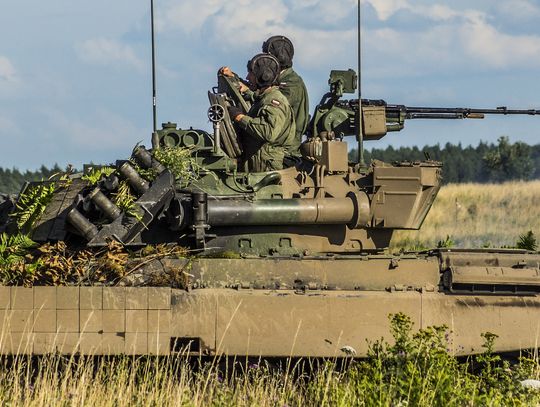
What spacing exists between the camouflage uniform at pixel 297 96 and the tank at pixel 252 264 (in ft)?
4.07

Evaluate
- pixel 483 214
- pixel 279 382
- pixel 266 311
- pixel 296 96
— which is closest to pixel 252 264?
pixel 266 311

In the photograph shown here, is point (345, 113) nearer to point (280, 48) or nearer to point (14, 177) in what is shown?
point (280, 48)

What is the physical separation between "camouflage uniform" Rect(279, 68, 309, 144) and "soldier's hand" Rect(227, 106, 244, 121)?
1.09 metres

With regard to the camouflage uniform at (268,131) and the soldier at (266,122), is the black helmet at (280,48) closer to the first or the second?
the soldier at (266,122)

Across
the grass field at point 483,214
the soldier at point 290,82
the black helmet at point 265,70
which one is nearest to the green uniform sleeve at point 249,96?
the black helmet at point 265,70

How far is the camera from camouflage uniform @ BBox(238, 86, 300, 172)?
53.7 feet

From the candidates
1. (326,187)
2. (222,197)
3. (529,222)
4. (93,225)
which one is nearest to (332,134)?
(326,187)

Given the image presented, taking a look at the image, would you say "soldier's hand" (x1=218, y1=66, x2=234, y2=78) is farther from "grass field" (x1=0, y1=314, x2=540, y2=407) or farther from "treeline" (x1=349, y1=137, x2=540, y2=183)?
"treeline" (x1=349, y1=137, x2=540, y2=183)

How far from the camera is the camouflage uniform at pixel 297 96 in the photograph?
17547 mm

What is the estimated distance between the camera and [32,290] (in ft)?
46.5

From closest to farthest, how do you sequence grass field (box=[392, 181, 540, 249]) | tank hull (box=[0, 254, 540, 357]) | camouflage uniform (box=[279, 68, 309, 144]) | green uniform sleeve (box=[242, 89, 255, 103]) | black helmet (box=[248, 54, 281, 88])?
1. tank hull (box=[0, 254, 540, 357])
2. black helmet (box=[248, 54, 281, 88])
3. green uniform sleeve (box=[242, 89, 255, 103])
4. camouflage uniform (box=[279, 68, 309, 144])
5. grass field (box=[392, 181, 540, 249])

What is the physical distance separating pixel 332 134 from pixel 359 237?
1.34 metres

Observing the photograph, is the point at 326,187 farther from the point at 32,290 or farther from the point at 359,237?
the point at 32,290

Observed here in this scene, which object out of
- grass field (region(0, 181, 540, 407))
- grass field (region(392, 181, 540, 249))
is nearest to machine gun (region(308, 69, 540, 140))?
grass field (region(0, 181, 540, 407))
